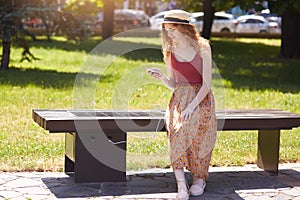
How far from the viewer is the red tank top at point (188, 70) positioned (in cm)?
574

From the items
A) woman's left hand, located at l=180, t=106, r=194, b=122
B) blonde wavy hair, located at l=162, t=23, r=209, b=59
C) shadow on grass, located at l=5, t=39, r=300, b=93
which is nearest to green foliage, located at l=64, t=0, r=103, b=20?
shadow on grass, located at l=5, t=39, r=300, b=93

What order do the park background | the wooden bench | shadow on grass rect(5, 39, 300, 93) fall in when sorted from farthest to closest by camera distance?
shadow on grass rect(5, 39, 300, 93)
the park background
the wooden bench

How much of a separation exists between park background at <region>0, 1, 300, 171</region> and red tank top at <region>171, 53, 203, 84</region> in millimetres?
1360

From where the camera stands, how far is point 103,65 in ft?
59.3

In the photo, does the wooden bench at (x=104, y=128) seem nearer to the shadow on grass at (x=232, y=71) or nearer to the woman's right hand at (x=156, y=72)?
the woman's right hand at (x=156, y=72)

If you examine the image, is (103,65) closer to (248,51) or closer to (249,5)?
(249,5)

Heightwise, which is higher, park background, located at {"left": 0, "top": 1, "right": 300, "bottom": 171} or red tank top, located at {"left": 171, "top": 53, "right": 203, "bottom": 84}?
red tank top, located at {"left": 171, "top": 53, "right": 203, "bottom": 84}

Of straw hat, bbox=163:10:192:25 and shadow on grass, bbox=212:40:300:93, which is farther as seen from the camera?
shadow on grass, bbox=212:40:300:93

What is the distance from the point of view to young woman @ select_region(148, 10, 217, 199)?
5668 mm

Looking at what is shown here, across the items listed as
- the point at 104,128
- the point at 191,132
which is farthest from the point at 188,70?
the point at 104,128

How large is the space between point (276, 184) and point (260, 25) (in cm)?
3629

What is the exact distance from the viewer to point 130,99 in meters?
11.5

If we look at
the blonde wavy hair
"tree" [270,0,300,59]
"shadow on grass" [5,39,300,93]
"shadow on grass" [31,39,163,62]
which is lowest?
"shadow on grass" [31,39,163,62]

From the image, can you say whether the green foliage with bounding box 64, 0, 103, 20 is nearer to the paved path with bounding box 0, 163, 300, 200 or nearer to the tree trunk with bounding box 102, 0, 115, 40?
the tree trunk with bounding box 102, 0, 115, 40
